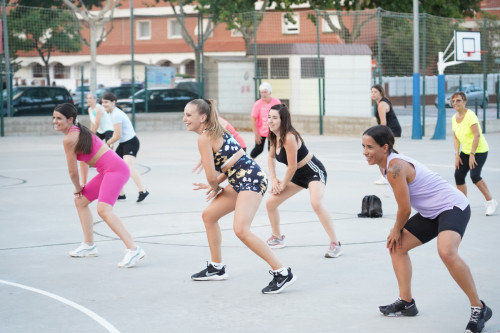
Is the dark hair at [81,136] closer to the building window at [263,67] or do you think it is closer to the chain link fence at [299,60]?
the chain link fence at [299,60]

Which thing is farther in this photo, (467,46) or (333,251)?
(467,46)

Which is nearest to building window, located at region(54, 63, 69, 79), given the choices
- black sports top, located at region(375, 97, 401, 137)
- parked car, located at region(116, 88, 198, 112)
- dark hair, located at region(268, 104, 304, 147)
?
parked car, located at region(116, 88, 198, 112)

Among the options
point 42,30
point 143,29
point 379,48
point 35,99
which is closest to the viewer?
point 379,48

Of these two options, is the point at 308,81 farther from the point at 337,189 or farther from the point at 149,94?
the point at 337,189

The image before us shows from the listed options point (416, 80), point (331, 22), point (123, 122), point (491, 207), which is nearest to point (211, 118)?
point (491, 207)

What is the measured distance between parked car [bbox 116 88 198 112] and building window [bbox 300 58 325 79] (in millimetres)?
4030

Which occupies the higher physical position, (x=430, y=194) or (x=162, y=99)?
(x=162, y=99)

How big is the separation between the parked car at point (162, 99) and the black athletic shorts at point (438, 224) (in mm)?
24744

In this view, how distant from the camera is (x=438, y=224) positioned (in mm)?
5691

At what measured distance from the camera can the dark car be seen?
26.9 meters

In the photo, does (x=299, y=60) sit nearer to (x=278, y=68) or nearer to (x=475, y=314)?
(x=278, y=68)

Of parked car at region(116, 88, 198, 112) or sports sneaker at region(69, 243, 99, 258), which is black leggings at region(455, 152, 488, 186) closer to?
sports sneaker at region(69, 243, 99, 258)

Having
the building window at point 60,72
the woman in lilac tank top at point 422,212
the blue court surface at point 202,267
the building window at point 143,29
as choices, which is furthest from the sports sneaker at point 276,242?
the building window at point 143,29

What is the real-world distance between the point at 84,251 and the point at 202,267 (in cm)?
129
